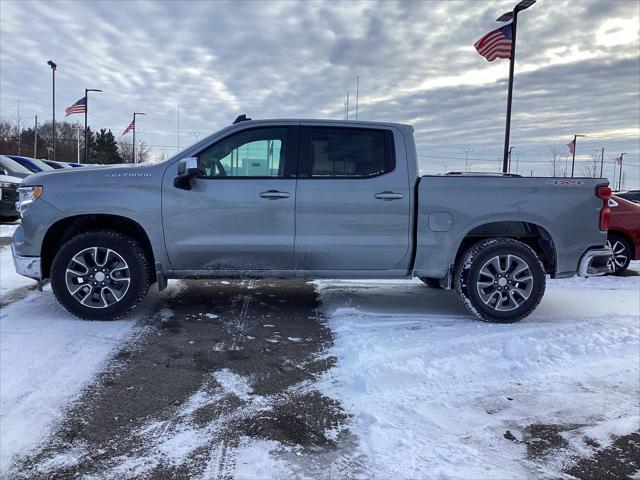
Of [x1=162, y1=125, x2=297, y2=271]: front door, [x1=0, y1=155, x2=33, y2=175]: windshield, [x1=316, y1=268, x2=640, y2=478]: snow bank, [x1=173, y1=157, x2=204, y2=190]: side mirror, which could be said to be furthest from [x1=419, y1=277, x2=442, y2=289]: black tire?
[x1=0, y1=155, x2=33, y2=175]: windshield

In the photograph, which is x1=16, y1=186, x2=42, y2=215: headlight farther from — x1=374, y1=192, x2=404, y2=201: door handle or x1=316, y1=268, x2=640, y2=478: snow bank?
x1=374, y1=192, x2=404, y2=201: door handle

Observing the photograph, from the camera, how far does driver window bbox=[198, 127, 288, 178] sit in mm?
4965

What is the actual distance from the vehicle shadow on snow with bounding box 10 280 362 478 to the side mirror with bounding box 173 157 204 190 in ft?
4.59

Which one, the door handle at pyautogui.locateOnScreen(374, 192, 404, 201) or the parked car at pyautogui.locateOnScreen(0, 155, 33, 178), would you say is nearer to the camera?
the door handle at pyautogui.locateOnScreen(374, 192, 404, 201)

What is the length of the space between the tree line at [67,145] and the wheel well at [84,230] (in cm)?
6138

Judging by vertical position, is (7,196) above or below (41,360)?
above

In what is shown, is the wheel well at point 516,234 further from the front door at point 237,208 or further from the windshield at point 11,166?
the windshield at point 11,166

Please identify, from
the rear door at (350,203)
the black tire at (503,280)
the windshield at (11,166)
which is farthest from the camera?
the windshield at (11,166)

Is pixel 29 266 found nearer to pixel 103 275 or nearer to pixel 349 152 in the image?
pixel 103 275

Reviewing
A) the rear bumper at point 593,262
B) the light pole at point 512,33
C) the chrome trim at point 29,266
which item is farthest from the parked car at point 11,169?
the light pole at point 512,33

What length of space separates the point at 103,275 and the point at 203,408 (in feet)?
7.62

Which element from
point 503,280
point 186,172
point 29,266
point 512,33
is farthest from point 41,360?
point 512,33

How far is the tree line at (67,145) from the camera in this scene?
210 ft

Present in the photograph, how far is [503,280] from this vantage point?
509cm
